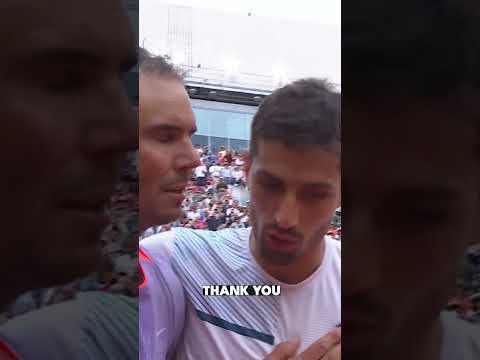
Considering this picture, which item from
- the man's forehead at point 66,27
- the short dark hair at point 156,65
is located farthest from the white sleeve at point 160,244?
the man's forehead at point 66,27

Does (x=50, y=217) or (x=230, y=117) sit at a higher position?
(x=230, y=117)

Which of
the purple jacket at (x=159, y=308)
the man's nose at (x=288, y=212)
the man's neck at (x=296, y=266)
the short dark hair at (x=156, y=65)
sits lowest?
the purple jacket at (x=159, y=308)

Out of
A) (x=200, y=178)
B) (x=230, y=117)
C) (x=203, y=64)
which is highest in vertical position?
(x=203, y=64)

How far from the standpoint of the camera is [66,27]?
12.9ft

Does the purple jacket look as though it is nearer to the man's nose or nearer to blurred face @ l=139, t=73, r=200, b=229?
blurred face @ l=139, t=73, r=200, b=229

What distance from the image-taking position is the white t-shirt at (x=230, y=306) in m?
4.03

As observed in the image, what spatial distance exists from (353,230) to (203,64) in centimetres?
149

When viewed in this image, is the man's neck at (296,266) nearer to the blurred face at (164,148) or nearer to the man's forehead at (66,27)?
the blurred face at (164,148)

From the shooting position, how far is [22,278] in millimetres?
3986

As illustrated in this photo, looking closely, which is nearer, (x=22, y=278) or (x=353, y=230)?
(x=22, y=278)

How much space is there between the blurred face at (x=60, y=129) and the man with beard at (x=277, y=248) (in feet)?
1.68

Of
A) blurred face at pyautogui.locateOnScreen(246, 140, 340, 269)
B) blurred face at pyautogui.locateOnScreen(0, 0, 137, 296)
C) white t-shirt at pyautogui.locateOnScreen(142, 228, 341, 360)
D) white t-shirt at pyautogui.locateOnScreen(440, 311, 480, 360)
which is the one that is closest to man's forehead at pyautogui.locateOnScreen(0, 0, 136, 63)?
blurred face at pyautogui.locateOnScreen(0, 0, 137, 296)

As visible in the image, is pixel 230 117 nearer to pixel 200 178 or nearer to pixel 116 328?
pixel 200 178

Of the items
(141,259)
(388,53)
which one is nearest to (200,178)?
(141,259)
